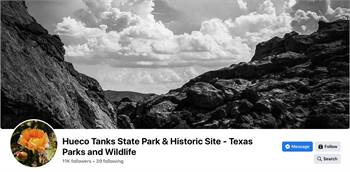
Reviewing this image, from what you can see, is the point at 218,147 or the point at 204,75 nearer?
the point at 218,147

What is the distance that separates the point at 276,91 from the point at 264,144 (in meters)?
16.5

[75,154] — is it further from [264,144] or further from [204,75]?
[204,75]

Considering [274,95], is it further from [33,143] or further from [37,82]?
[33,143]

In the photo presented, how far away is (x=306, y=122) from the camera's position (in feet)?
72.7

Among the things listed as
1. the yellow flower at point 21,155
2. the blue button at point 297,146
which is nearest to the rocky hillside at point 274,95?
the blue button at point 297,146

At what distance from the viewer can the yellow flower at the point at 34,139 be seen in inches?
658

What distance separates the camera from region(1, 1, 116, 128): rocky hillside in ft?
63.0

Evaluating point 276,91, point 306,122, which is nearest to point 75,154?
point 306,122

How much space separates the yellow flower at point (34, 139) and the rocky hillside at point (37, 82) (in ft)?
4.65

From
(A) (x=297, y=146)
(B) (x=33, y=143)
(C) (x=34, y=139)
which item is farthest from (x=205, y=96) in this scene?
(B) (x=33, y=143)

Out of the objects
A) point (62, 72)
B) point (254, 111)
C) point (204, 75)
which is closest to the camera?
point (62, 72)

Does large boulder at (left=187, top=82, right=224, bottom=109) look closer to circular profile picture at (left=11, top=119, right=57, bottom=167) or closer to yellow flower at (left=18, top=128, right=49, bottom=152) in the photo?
circular profile picture at (left=11, top=119, right=57, bottom=167)

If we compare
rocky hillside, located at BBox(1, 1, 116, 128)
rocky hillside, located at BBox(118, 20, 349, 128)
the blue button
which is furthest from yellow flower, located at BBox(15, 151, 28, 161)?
rocky hillside, located at BBox(118, 20, 349, 128)

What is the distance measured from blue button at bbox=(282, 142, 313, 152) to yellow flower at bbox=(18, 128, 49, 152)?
409 inches
